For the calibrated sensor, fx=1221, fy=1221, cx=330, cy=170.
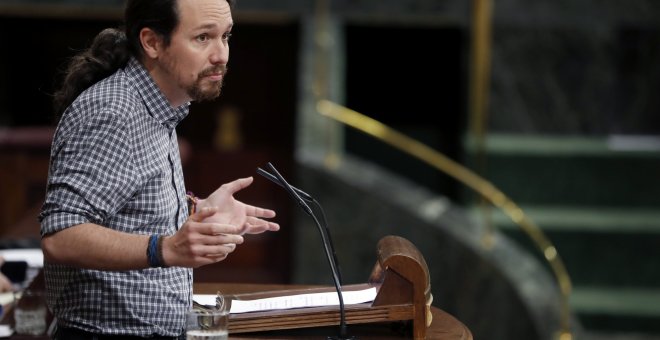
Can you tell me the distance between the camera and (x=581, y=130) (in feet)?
23.2

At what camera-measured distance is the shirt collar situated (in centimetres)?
221

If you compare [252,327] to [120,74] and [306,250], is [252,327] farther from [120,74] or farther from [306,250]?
[306,250]

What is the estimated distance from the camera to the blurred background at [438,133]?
5.87m

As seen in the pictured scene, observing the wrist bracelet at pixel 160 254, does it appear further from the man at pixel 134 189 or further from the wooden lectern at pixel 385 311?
the wooden lectern at pixel 385 311

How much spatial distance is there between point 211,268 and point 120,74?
4304 millimetres

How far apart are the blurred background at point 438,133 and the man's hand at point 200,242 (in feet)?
11.9

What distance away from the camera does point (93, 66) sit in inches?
89.7

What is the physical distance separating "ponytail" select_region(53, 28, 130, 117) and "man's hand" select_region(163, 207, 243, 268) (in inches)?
16.7

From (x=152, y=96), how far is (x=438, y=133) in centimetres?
522

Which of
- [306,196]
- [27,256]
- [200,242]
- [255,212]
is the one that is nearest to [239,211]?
[255,212]

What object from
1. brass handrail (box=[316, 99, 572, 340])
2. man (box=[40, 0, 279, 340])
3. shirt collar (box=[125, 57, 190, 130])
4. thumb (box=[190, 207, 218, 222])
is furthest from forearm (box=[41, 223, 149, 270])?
brass handrail (box=[316, 99, 572, 340])

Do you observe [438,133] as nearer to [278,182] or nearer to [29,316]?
[29,316]

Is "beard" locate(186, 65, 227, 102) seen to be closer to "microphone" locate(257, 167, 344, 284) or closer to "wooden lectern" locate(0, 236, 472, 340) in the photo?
"microphone" locate(257, 167, 344, 284)

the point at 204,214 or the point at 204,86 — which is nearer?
the point at 204,214
